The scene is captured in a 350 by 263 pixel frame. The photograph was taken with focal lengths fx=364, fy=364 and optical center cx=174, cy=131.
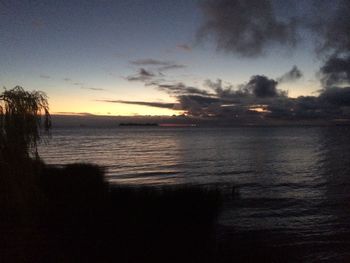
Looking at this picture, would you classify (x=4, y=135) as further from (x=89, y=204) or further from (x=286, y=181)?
(x=286, y=181)

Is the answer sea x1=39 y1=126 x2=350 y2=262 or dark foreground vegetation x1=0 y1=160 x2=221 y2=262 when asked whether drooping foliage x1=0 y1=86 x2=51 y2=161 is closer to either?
dark foreground vegetation x1=0 y1=160 x2=221 y2=262

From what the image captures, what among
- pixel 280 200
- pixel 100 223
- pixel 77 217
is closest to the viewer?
pixel 100 223

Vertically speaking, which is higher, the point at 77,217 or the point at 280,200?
the point at 77,217

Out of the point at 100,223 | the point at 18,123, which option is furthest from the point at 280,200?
the point at 18,123

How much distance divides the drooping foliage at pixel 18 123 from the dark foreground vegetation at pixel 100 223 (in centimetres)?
69

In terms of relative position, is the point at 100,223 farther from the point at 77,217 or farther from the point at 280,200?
the point at 280,200

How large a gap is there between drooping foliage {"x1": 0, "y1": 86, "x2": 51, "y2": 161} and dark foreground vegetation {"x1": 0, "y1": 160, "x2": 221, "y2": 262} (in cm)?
69

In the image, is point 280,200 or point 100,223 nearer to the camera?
point 100,223

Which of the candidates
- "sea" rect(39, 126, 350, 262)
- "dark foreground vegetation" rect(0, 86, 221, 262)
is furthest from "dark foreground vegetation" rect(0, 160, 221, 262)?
"sea" rect(39, 126, 350, 262)

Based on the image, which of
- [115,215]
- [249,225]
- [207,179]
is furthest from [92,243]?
[207,179]

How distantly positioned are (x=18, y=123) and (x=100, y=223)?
6204mm

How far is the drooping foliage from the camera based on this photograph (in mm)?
12961

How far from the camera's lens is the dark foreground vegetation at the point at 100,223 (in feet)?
44.5

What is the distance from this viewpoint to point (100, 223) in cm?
1670
